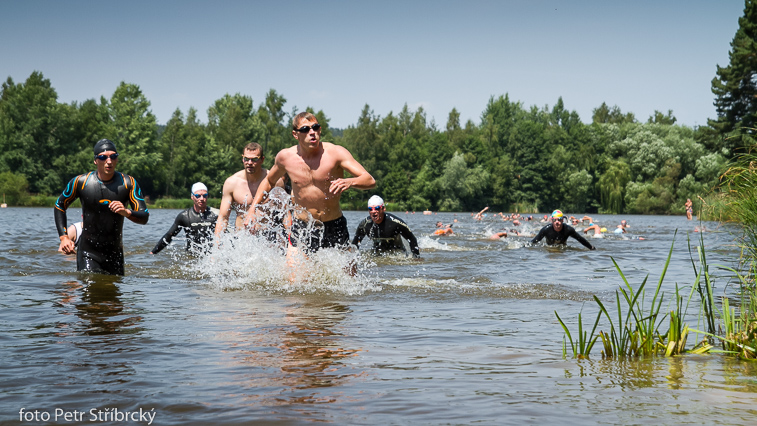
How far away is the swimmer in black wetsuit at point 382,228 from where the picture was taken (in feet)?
40.4

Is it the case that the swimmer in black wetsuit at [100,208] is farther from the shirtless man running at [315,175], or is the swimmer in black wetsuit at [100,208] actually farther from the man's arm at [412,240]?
the man's arm at [412,240]

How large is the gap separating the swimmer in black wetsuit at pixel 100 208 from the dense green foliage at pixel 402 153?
2307 inches

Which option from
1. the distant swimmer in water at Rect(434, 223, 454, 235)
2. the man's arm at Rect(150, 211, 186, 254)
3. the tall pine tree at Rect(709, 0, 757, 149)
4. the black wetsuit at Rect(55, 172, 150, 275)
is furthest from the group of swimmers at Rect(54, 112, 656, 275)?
the tall pine tree at Rect(709, 0, 757, 149)

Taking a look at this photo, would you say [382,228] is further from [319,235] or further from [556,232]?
[556,232]

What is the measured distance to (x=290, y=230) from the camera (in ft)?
25.2

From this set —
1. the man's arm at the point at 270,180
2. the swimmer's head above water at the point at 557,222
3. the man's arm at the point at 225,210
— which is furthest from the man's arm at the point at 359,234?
the swimmer's head above water at the point at 557,222

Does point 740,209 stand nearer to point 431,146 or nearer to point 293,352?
point 293,352

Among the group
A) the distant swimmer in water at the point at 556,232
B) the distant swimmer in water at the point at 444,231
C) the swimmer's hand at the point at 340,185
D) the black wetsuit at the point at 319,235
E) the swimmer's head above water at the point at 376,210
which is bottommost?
the distant swimmer in water at the point at 444,231

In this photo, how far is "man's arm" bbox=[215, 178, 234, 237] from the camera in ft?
31.8

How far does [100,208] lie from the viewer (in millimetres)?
7719

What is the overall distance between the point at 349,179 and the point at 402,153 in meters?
84.0

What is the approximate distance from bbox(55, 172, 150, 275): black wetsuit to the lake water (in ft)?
1.13

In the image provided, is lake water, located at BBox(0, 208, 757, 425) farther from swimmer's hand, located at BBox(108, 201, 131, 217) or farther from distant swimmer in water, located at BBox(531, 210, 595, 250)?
distant swimmer in water, located at BBox(531, 210, 595, 250)

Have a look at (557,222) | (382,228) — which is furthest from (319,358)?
(557,222)
